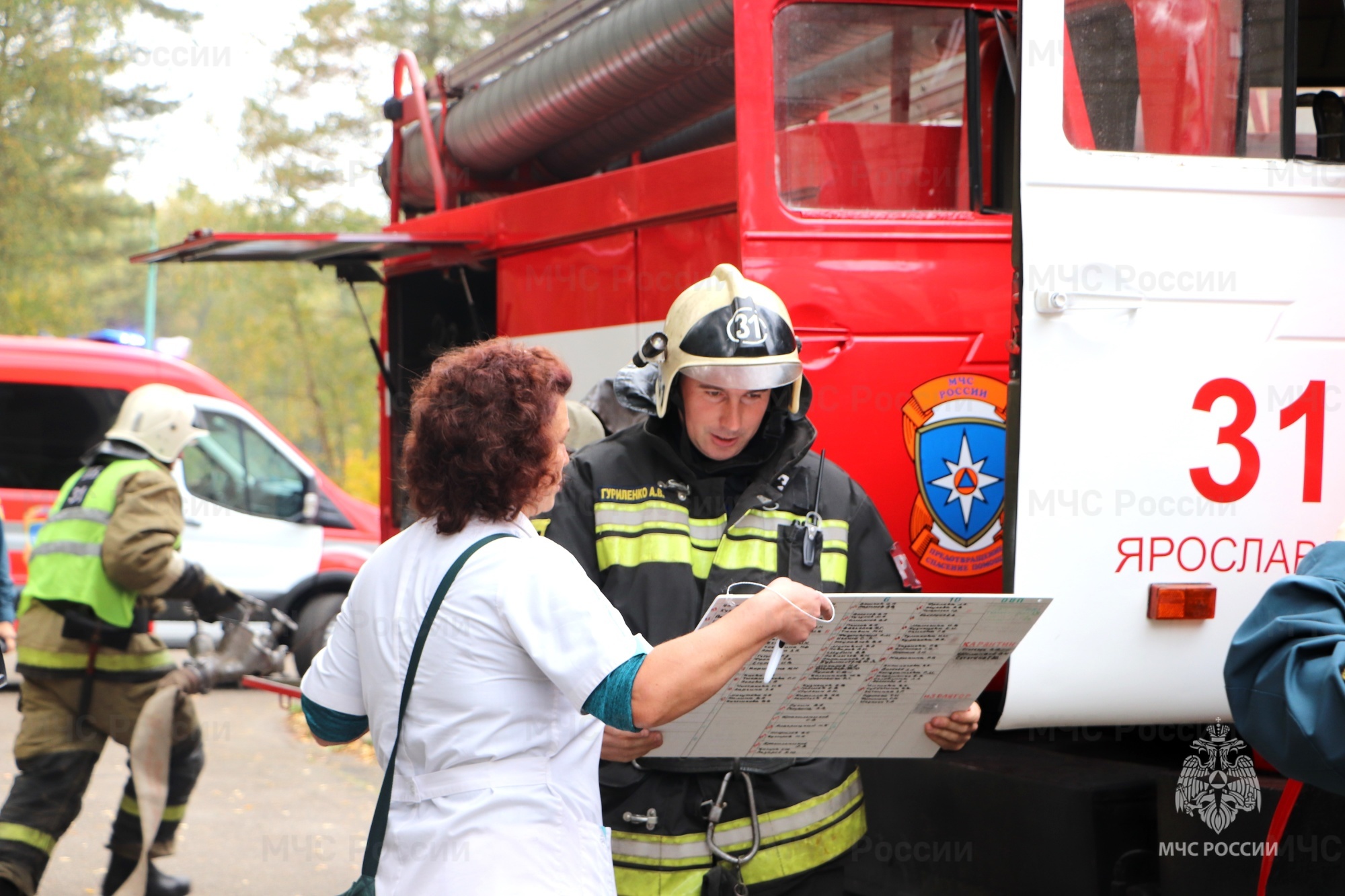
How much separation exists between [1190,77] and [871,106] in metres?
0.88

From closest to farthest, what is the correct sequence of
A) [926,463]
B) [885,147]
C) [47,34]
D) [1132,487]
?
[1132,487] < [926,463] < [885,147] < [47,34]

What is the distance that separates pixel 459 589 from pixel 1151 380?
1.50 meters

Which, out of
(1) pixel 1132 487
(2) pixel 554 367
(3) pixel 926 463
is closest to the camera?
(2) pixel 554 367

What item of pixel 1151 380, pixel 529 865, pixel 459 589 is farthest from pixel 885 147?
pixel 529 865

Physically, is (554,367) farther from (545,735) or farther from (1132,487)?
(1132,487)

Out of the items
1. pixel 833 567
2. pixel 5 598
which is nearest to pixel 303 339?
pixel 5 598

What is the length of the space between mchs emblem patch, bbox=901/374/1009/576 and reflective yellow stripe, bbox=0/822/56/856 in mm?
3067

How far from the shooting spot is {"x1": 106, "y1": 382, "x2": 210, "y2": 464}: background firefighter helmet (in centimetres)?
451

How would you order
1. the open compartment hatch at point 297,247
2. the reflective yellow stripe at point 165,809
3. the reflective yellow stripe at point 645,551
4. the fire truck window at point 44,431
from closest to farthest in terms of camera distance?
the reflective yellow stripe at point 645,551
the reflective yellow stripe at point 165,809
the open compartment hatch at point 297,247
the fire truck window at point 44,431

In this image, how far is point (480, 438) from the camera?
189 centimetres

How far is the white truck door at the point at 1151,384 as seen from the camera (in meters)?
2.51

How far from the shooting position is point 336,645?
2.04m

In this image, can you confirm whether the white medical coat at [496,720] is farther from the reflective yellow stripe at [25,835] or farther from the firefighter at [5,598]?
the firefighter at [5,598]

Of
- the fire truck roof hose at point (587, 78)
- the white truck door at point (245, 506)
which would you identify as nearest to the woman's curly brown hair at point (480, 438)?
the fire truck roof hose at point (587, 78)
